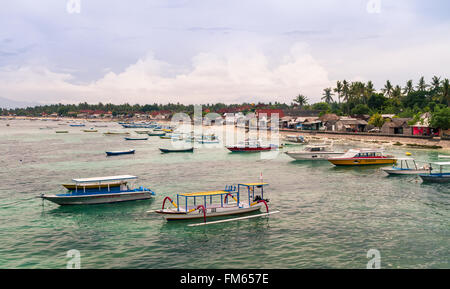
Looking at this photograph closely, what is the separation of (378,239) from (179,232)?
570 inches

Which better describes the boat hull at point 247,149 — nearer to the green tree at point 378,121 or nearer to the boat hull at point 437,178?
the boat hull at point 437,178

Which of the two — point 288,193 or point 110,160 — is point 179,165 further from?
point 288,193

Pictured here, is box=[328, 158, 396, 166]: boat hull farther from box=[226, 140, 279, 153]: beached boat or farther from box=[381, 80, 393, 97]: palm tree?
box=[381, 80, 393, 97]: palm tree

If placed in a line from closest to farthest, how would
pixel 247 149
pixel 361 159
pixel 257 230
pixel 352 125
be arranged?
1. pixel 257 230
2. pixel 361 159
3. pixel 247 149
4. pixel 352 125

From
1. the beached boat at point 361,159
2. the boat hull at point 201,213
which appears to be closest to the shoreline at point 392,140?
the beached boat at point 361,159

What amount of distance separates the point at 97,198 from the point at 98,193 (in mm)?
646

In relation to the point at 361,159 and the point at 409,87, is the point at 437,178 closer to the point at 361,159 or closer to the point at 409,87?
the point at 361,159

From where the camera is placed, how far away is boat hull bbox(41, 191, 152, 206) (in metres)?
33.7

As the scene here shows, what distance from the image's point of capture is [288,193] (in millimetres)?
39094

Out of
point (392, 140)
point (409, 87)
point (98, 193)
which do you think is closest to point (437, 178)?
point (98, 193)

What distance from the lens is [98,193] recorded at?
35406 millimetres

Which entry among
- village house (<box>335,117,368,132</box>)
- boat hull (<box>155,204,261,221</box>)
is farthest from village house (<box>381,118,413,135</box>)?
boat hull (<box>155,204,261,221</box>)
